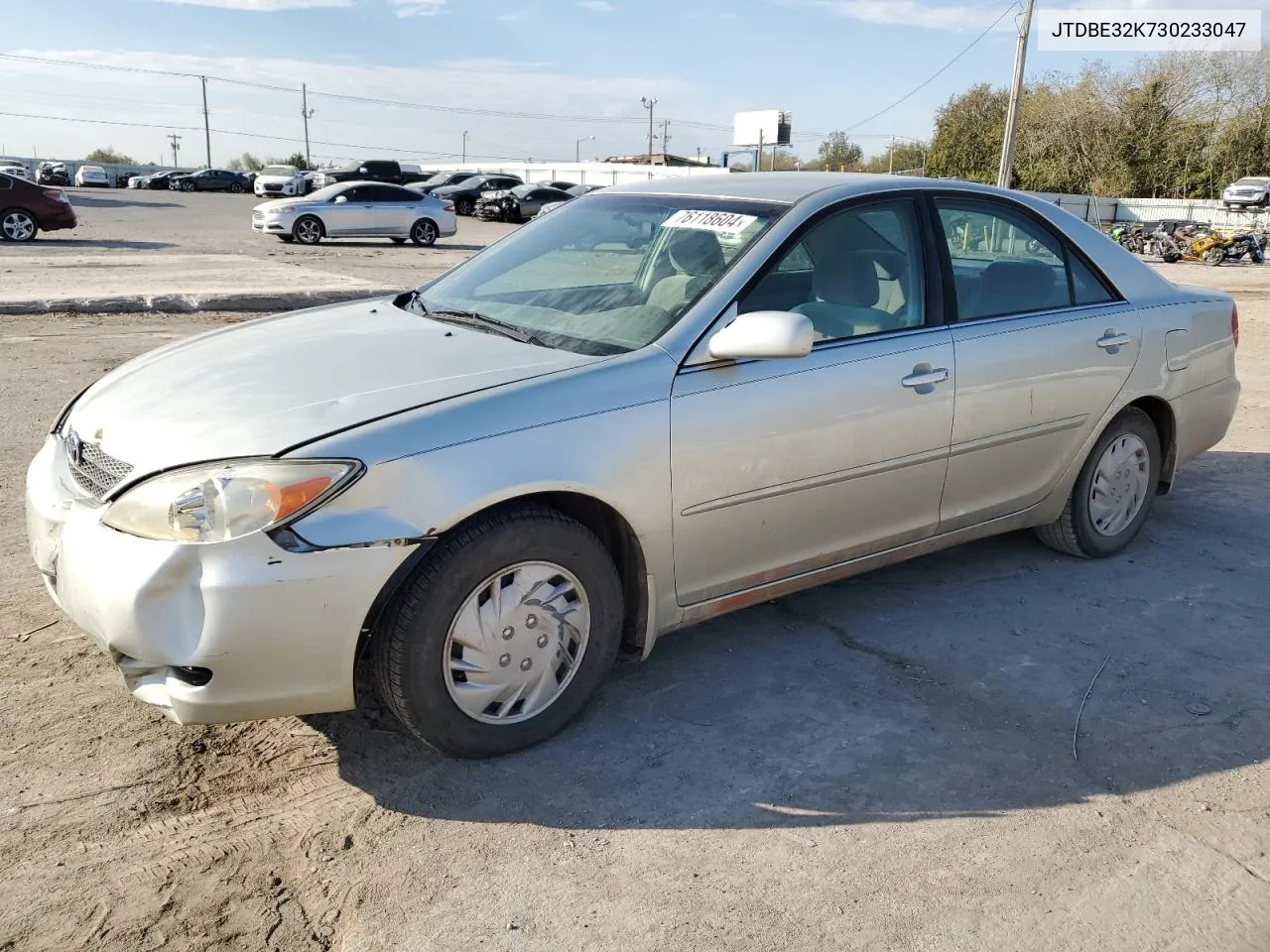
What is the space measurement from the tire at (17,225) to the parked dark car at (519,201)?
19036 millimetres

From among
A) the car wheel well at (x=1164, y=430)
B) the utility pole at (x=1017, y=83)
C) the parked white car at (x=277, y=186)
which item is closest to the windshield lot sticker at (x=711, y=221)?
the car wheel well at (x=1164, y=430)

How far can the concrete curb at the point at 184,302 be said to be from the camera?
11.5 meters

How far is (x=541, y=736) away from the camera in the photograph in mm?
3209

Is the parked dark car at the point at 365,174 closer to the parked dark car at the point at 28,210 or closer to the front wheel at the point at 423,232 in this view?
the front wheel at the point at 423,232

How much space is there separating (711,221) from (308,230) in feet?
75.4

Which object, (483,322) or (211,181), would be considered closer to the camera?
(483,322)

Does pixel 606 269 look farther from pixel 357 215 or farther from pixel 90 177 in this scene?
pixel 90 177

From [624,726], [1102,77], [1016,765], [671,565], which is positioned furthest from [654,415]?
[1102,77]

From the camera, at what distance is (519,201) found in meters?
38.7

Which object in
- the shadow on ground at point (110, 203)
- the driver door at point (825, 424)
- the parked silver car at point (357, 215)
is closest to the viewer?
the driver door at point (825, 424)

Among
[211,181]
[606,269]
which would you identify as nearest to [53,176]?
[211,181]

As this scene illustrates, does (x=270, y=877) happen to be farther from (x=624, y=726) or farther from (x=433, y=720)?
(x=624, y=726)

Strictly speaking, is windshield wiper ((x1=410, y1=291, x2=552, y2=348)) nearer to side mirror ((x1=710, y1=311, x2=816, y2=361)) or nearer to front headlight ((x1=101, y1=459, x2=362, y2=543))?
side mirror ((x1=710, y1=311, x2=816, y2=361))

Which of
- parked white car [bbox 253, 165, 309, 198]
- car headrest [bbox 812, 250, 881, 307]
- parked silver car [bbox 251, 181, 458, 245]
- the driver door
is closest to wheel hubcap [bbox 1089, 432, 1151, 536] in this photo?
the driver door
